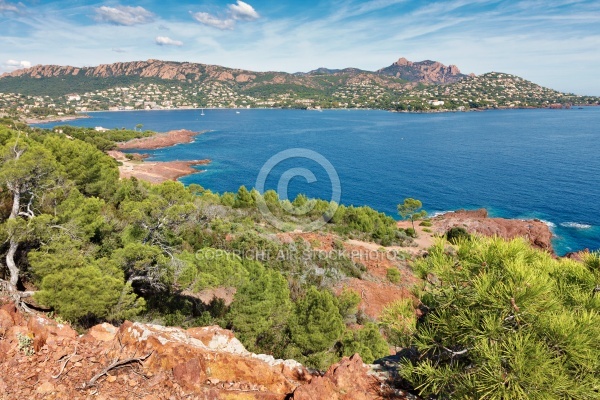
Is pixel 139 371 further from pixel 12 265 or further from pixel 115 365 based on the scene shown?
pixel 12 265

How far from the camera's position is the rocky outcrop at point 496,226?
111ft

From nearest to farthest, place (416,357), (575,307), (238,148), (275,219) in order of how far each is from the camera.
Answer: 1. (575,307)
2. (416,357)
3. (275,219)
4. (238,148)

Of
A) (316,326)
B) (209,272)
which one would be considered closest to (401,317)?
(316,326)

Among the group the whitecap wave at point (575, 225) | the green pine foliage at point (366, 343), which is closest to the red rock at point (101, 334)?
the green pine foliage at point (366, 343)

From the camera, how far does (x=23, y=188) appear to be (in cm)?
1141

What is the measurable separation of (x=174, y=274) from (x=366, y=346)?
7205 mm

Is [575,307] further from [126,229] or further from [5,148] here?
[5,148]

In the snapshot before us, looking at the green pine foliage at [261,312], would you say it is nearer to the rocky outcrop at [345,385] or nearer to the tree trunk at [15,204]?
the rocky outcrop at [345,385]

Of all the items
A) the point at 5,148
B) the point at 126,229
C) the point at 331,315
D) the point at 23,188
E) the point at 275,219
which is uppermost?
the point at 5,148

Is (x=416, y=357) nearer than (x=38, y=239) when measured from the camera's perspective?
Yes

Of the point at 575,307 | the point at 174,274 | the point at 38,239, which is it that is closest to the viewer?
the point at 575,307

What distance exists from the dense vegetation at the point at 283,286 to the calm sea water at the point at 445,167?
2071cm

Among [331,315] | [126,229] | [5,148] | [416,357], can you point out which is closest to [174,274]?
[126,229]

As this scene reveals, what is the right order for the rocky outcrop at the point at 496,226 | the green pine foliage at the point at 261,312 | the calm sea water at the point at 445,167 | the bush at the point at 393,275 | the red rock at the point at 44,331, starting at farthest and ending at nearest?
the calm sea water at the point at 445,167 → the rocky outcrop at the point at 496,226 → the bush at the point at 393,275 → the green pine foliage at the point at 261,312 → the red rock at the point at 44,331
